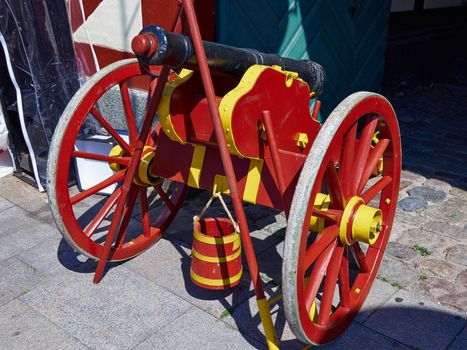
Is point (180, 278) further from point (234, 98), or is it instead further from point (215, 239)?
point (234, 98)

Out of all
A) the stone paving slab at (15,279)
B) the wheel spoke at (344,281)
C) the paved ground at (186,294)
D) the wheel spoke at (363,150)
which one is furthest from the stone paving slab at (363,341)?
the stone paving slab at (15,279)

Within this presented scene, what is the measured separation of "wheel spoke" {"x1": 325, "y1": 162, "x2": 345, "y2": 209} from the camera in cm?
224

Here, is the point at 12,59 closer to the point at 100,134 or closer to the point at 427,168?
the point at 100,134

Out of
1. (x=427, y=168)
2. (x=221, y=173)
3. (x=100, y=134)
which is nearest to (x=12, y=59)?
(x=100, y=134)

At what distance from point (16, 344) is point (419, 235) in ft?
7.52

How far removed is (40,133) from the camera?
13.5 feet

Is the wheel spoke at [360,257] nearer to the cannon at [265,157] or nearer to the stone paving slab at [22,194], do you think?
the cannon at [265,157]

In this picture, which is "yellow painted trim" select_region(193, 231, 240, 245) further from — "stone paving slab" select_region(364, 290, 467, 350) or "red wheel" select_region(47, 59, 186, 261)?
"stone paving slab" select_region(364, 290, 467, 350)

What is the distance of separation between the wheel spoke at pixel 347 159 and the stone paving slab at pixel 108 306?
38.8 inches

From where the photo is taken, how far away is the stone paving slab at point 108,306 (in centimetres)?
261

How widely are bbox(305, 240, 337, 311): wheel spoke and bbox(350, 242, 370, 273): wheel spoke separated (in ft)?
0.94

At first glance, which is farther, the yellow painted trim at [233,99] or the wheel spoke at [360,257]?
the wheel spoke at [360,257]

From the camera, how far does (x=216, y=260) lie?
262cm

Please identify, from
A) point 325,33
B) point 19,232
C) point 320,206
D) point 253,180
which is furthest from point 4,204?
point 325,33
